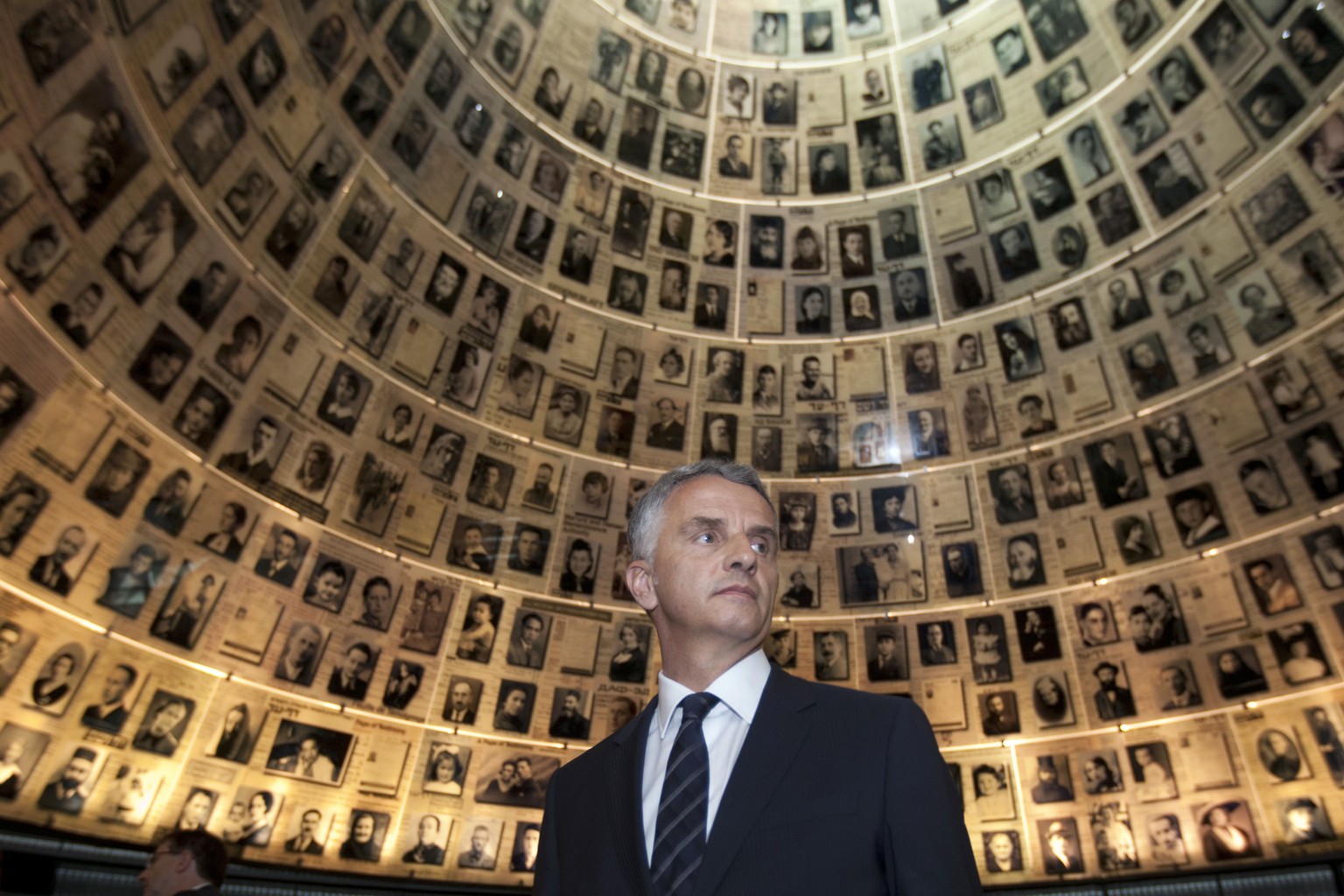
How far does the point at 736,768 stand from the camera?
9.78ft

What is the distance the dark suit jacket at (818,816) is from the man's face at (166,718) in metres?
11.1

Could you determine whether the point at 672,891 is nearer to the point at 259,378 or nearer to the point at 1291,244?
the point at 259,378

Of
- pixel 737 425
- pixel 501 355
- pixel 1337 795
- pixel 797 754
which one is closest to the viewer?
pixel 797 754

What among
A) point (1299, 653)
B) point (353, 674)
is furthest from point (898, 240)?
point (353, 674)

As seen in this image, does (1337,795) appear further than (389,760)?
No

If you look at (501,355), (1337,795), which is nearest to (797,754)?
(1337,795)

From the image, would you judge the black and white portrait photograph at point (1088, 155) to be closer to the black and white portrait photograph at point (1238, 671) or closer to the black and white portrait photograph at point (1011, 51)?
the black and white portrait photograph at point (1011, 51)

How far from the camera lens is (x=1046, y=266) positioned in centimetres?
1841

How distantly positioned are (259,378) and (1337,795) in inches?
633

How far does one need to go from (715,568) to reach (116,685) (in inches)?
436

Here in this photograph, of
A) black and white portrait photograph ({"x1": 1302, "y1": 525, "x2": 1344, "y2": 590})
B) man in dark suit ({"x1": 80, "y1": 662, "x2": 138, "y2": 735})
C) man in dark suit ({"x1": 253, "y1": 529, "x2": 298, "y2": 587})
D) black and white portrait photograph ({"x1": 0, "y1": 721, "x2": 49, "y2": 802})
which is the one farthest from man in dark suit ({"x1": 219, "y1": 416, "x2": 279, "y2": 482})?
black and white portrait photograph ({"x1": 1302, "y1": 525, "x2": 1344, "y2": 590})

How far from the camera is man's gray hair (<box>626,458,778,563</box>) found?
3.85 meters

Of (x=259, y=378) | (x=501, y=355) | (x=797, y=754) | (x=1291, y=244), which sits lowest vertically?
(x=797, y=754)

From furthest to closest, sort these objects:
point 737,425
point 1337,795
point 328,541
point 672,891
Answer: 1. point 737,425
2. point 328,541
3. point 1337,795
4. point 672,891
